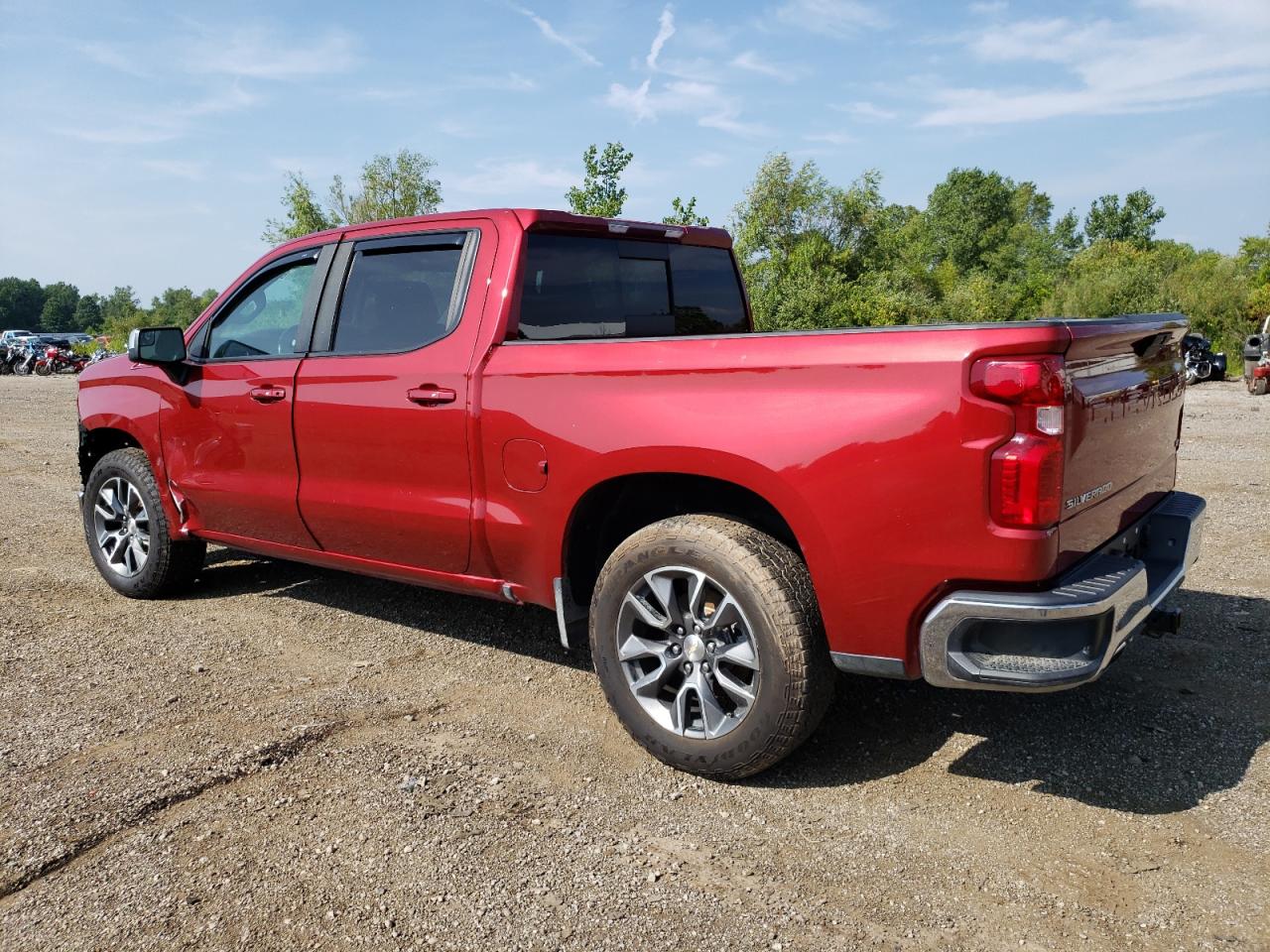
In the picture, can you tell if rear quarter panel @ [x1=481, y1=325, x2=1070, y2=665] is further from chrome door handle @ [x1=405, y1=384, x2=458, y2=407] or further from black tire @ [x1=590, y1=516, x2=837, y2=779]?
chrome door handle @ [x1=405, y1=384, x2=458, y2=407]

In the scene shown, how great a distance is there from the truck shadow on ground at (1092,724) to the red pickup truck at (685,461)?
1.55ft

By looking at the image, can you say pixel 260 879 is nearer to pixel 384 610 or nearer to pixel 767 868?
pixel 767 868

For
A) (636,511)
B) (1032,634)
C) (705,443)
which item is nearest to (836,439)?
(705,443)

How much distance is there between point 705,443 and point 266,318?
8.84 ft

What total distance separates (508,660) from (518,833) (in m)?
1.58

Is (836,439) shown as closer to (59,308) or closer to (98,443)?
(98,443)

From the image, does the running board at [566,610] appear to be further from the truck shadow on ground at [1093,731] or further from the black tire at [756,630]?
the truck shadow on ground at [1093,731]

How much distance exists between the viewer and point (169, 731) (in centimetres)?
383

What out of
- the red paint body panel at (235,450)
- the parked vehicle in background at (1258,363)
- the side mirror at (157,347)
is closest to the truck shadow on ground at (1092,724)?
the red paint body panel at (235,450)

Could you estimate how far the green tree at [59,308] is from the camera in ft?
529

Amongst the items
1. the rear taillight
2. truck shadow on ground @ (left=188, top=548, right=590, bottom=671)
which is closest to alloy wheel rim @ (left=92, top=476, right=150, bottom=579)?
truck shadow on ground @ (left=188, top=548, right=590, bottom=671)

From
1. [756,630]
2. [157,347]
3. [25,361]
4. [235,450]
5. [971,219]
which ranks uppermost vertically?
[971,219]

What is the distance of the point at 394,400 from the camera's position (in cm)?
411

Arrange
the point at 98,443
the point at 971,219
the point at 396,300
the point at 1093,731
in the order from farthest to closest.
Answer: the point at 971,219 → the point at 98,443 → the point at 396,300 → the point at 1093,731
